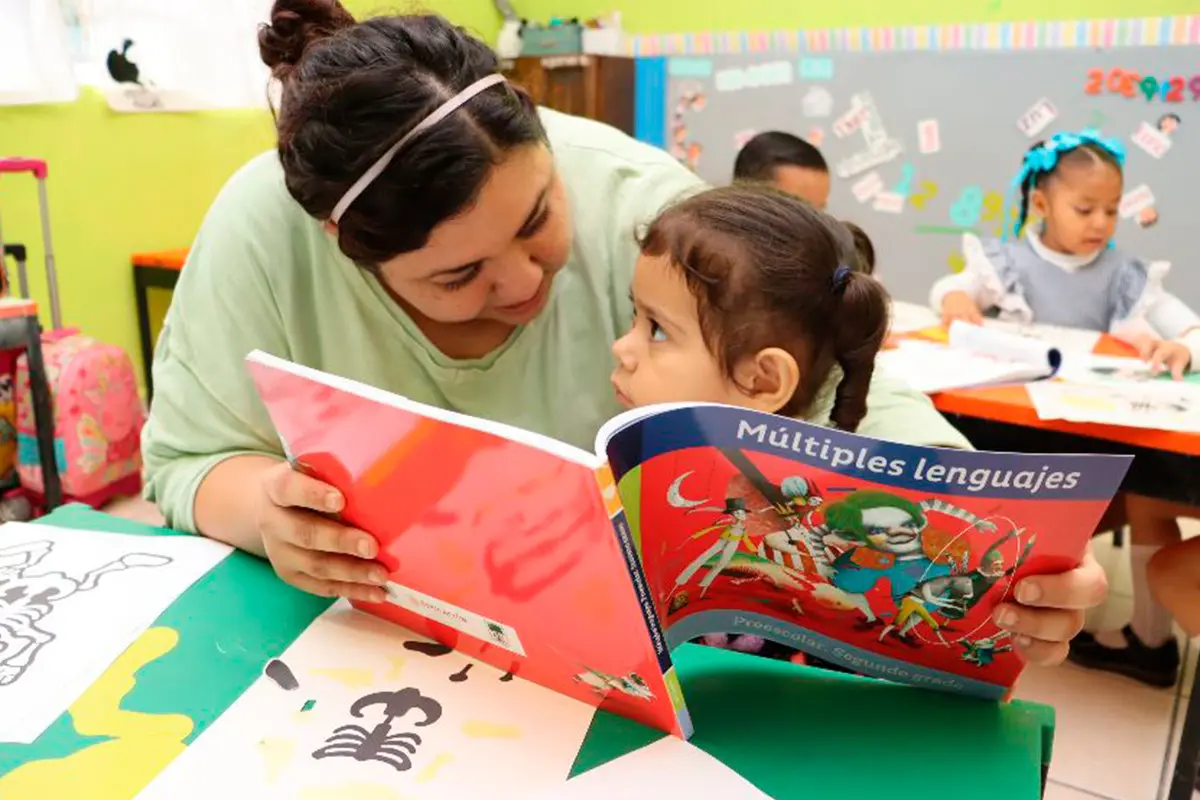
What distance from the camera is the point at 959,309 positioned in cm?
199

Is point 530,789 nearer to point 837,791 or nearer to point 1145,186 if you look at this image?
point 837,791

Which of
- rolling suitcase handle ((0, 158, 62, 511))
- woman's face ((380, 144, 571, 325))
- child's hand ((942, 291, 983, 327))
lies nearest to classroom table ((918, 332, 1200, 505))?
child's hand ((942, 291, 983, 327))

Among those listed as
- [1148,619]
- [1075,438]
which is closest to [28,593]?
[1075,438]

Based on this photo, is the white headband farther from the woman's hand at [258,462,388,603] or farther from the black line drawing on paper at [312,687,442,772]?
the black line drawing on paper at [312,687,442,772]

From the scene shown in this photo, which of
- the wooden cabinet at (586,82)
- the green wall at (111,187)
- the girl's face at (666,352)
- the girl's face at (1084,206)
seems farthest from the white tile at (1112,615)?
the wooden cabinet at (586,82)

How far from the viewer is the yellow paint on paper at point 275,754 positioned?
0.53 meters

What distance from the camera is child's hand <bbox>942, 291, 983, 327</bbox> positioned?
1.96 meters

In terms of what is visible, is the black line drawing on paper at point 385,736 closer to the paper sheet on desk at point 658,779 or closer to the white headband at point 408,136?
the paper sheet on desk at point 658,779

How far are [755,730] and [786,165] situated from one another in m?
A: 2.01

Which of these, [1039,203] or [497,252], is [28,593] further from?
[1039,203]

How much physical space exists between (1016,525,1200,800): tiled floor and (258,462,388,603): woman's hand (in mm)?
1126

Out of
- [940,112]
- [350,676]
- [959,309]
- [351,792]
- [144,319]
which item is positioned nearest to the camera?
[351,792]

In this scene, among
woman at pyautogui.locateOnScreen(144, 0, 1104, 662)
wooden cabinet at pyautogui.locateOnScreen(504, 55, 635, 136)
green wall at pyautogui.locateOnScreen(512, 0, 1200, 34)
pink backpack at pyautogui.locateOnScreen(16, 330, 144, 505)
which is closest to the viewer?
woman at pyautogui.locateOnScreen(144, 0, 1104, 662)

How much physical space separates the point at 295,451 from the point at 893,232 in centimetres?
315
